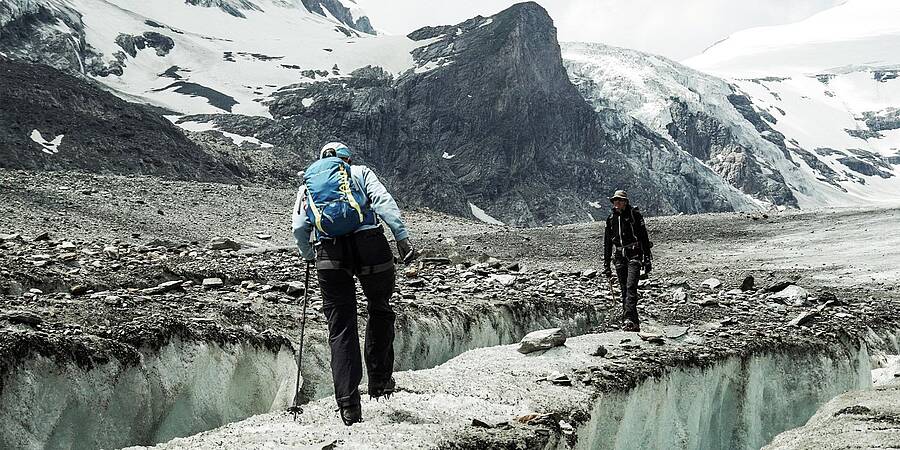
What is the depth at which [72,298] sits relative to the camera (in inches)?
317

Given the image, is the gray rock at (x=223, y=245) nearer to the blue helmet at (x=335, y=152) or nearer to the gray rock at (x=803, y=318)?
the gray rock at (x=803, y=318)

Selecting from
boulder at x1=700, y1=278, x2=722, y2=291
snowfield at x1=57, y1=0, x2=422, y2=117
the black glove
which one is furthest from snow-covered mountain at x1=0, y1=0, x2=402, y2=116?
the black glove

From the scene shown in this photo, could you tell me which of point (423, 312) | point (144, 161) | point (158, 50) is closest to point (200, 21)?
point (158, 50)

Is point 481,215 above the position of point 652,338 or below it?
below

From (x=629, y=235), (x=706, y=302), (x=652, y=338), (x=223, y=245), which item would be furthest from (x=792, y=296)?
(x=223, y=245)

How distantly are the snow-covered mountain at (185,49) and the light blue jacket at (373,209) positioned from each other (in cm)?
8319

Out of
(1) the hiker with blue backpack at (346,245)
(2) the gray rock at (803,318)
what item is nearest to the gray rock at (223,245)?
(2) the gray rock at (803,318)

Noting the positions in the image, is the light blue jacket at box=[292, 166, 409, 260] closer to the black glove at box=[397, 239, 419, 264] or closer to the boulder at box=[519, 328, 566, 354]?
the black glove at box=[397, 239, 419, 264]

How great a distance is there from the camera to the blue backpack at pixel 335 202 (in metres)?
5.06

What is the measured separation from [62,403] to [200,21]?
5647 inches

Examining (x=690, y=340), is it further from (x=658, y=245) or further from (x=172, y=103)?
(x=172, y=103)

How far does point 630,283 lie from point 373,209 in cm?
534

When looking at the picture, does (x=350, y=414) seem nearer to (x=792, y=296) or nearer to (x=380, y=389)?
(x=380, y=389)

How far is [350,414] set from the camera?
5.11m
